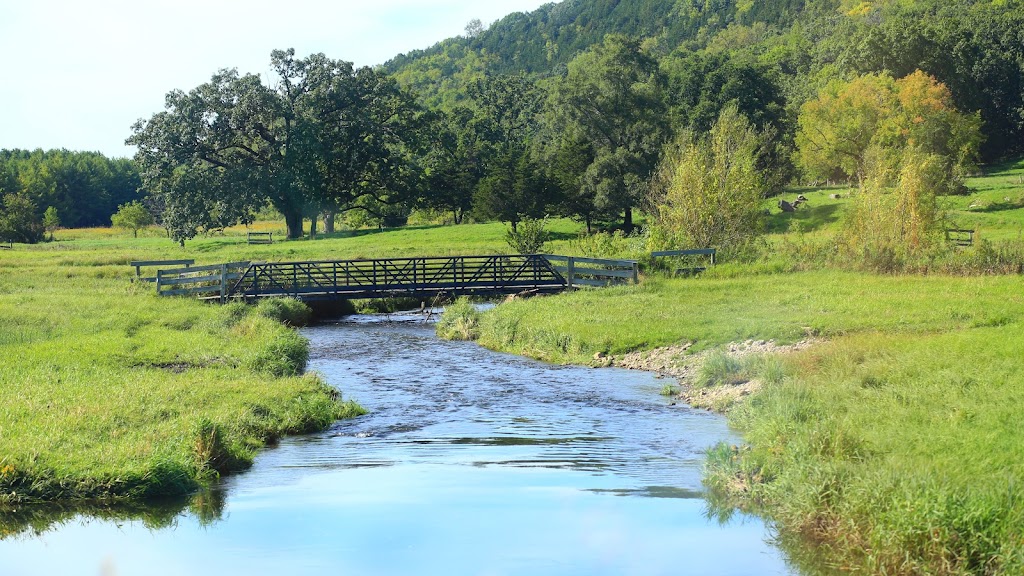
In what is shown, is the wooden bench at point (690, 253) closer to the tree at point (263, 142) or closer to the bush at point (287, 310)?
the bush at point (287, 310)

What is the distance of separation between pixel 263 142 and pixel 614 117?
82.6 feet

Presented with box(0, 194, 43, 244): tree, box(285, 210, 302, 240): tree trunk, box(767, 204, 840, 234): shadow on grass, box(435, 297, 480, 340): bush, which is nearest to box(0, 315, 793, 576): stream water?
box(435, 297, 480, 340): bush

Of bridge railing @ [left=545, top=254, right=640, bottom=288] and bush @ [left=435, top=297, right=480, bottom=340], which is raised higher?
bridge railing @ [left=545, top=254, right=640, bottom=288]

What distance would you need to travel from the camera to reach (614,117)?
65875 mm

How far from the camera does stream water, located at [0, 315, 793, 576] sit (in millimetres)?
9609

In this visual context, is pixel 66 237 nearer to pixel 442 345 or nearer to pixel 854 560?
pixel 442 345

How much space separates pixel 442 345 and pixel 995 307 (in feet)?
47.6

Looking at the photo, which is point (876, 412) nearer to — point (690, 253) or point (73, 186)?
point (690, 253)

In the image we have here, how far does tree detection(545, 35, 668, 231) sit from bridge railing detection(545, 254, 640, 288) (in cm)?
2600

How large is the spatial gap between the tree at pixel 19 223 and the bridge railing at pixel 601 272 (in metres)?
62.1

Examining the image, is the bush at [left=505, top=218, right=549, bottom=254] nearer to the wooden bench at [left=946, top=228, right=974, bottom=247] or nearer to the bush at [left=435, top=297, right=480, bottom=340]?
the bush at [left=435, top=297, right=480, bottom=340]

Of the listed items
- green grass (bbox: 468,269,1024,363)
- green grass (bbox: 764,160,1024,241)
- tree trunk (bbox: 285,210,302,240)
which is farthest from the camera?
tree trunk (bbox: 285,210,302,240)

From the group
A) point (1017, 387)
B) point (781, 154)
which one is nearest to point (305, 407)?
point (1017, 387)

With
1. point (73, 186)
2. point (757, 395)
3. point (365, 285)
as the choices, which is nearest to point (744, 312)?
point (757, 395)
